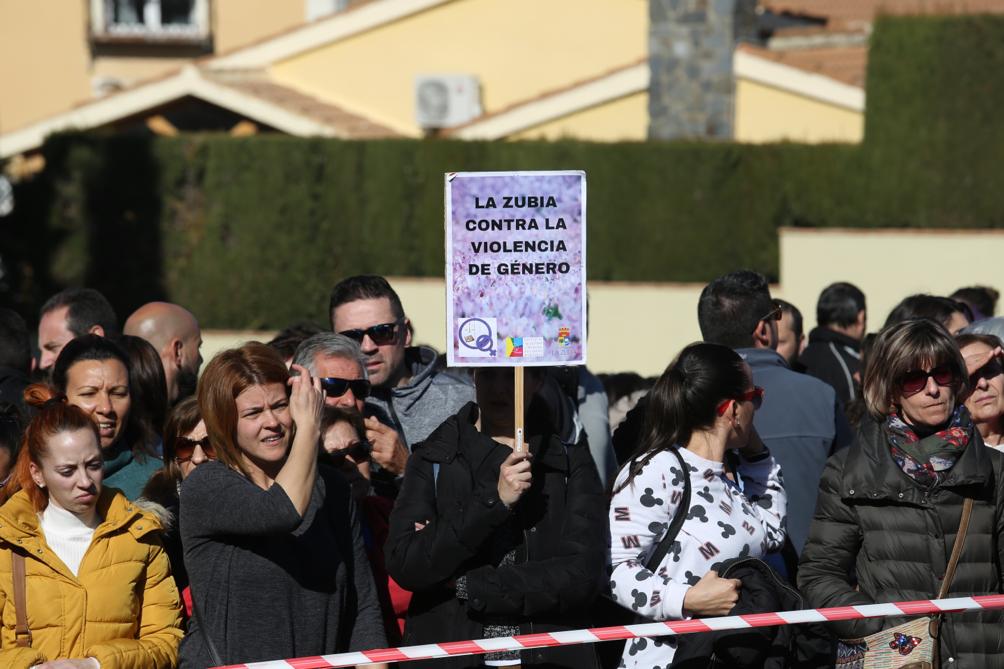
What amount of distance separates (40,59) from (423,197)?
1213cm

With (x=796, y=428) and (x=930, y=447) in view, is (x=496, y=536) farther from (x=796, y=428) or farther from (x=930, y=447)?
(x=796, y=428)

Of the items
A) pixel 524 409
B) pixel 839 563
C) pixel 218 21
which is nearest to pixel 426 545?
pixel 524 409

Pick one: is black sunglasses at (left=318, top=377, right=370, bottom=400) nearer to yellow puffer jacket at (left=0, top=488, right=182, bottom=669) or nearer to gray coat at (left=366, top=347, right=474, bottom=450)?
gray coat at (left=366, top=347, right=474, bottom=450)

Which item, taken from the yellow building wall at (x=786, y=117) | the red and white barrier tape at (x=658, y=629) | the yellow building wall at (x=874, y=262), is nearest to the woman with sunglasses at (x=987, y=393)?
the red and white barrier tape at (x=658, y=629)

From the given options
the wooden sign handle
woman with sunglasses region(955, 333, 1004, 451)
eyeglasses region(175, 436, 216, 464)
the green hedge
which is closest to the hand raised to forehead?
the wooden sign handle

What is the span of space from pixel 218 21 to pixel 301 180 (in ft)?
35.1

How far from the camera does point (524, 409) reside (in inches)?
202

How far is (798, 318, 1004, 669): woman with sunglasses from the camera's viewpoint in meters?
5.07

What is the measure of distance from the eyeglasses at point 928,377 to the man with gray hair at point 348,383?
1.92 metres

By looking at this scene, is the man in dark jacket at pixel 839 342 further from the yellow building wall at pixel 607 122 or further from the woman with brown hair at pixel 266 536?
the yellow building wall at pixel 607 122

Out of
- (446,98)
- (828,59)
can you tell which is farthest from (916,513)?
(446,98)

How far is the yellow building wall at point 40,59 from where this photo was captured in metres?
27.5

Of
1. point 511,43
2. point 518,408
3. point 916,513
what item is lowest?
→ point 916,513

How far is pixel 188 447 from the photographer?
5566 mm
